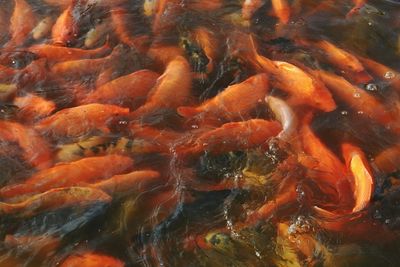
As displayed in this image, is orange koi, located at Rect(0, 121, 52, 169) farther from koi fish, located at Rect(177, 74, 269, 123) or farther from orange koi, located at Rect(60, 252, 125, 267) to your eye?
koi fish, located at Rect(177, 74, 269, 123)

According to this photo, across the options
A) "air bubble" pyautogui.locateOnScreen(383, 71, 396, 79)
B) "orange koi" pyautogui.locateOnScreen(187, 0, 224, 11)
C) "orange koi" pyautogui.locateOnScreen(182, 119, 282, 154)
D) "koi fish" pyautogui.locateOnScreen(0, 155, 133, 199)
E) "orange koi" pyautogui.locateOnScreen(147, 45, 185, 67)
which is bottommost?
"air bubble" pyautogui.locateOnScreen(383, 71, 396, 79)

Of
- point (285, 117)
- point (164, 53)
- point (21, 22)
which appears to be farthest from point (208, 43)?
point (21, 22)

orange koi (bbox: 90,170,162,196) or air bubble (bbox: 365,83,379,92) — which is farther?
air bubble (bbox: 365,83,379,92)

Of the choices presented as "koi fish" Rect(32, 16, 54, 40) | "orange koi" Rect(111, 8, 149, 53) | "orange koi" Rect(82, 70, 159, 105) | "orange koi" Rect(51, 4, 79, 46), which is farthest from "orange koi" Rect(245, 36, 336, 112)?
"koi fish" Rect(32, 16, 54, 40)

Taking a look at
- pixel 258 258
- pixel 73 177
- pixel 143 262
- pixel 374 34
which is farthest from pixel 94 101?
pixel 374 34

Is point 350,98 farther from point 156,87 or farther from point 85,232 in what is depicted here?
point 85,232

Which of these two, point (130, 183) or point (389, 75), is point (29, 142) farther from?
point (389, 75)
